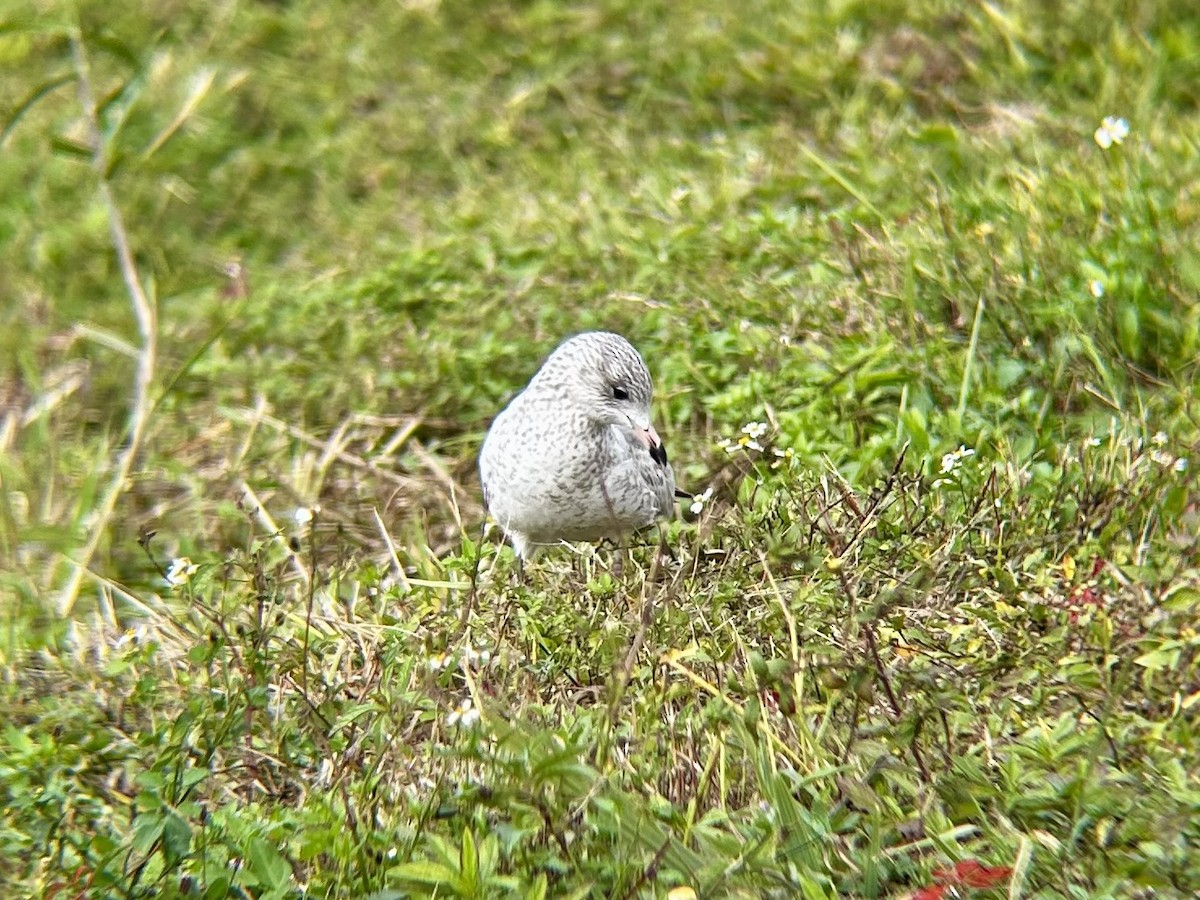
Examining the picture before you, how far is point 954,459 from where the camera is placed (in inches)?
177

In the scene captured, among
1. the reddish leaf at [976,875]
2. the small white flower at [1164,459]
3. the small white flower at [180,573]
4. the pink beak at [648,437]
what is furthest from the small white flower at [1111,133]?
the small white flower at [180,573]

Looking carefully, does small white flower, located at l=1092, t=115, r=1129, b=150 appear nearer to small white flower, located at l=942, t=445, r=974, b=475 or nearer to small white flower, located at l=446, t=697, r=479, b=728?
small white flower, located at l=942, t=445, r=974, b=475

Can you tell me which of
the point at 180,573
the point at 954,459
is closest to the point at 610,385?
the point at 954,459

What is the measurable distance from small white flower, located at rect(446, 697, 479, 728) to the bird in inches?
38.1

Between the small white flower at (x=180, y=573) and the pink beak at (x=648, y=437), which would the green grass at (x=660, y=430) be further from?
the pink beak at (x=648, y=437)

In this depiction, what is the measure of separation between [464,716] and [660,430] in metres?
2.17

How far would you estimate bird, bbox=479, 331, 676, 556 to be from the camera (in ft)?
15.5

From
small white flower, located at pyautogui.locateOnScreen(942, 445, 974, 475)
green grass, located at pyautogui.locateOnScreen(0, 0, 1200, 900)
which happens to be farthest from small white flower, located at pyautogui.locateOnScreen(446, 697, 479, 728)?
small white flower, located at pyautogui.locateOnScreen(942, 445, 974, 475)

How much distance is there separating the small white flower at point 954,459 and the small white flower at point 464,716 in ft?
4.98

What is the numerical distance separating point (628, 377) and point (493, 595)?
2.70 feet

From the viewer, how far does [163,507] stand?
564 centimetres

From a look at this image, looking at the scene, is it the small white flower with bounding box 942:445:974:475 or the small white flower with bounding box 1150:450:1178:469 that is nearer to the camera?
the small white flower with bounding box 1150:450:1178:469

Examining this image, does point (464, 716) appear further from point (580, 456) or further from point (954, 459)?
point (954, 459)

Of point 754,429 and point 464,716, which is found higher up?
point 464,716
